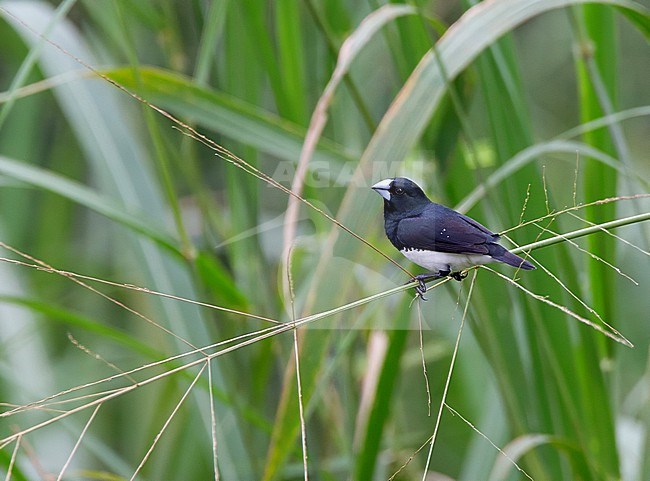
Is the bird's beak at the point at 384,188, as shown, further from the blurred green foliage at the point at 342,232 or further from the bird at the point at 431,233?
the blurred green foliage at the point at 342,232

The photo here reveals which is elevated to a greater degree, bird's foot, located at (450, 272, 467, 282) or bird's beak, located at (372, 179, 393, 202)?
bird's beak, located at (372, 179, 393, 202)

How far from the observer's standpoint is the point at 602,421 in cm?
96

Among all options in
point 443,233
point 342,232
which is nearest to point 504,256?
point 443,233

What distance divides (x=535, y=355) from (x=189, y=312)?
1.55ft

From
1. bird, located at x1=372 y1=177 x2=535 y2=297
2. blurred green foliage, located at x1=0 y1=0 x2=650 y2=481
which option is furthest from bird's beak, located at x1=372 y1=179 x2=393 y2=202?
blurred green foliage, located at x1=0 y1=0 x2=650 y2=481

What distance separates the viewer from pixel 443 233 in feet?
1.86

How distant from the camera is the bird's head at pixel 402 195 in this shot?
58 centimetres

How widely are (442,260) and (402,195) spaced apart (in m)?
0.05

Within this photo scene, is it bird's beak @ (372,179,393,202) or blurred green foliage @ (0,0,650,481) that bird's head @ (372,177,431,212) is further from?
blurred green foliage @ (0,0,650,481)

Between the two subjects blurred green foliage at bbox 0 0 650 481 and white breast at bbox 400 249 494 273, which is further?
A: blurred green foliage at bbox 0 0 650 481

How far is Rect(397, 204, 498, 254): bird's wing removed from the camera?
56 centimetres

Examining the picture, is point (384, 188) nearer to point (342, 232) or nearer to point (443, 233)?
point (443, 233)

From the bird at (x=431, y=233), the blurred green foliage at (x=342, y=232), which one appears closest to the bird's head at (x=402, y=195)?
the bird at (x=431, y=233)

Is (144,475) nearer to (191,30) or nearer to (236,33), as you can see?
(236,33)
